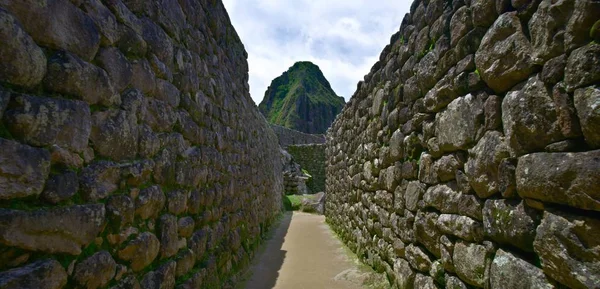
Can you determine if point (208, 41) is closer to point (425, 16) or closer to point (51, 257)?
point (425, 16)

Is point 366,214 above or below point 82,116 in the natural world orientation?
below

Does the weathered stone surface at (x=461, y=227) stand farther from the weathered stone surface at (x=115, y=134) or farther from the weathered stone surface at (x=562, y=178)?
the weathered stone surface at (x=115, y=134)

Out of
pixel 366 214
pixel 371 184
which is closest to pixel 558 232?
pixel 371 184

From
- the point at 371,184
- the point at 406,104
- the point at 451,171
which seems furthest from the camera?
the point at 371,184

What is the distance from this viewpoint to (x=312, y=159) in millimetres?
22672

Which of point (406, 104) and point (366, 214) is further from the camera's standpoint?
point (366, 214)

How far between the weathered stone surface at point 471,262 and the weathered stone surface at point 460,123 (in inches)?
27.6

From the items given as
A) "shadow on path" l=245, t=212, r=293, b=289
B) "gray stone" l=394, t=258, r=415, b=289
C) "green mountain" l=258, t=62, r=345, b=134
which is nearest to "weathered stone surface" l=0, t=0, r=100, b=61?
"gray stone" l=394, t=258, r=415, b=289

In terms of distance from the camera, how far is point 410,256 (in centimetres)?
348

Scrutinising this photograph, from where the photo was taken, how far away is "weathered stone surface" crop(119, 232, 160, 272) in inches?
87.4

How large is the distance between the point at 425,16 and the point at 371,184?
2610 millimetres

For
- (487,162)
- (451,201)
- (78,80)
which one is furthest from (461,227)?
(78,80)

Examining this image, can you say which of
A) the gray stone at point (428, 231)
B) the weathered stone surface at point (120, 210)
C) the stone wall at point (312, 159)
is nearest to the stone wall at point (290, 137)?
the stone wall at point (312, 159)

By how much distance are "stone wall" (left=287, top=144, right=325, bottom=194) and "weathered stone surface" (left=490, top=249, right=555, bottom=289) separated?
20.0 metres
